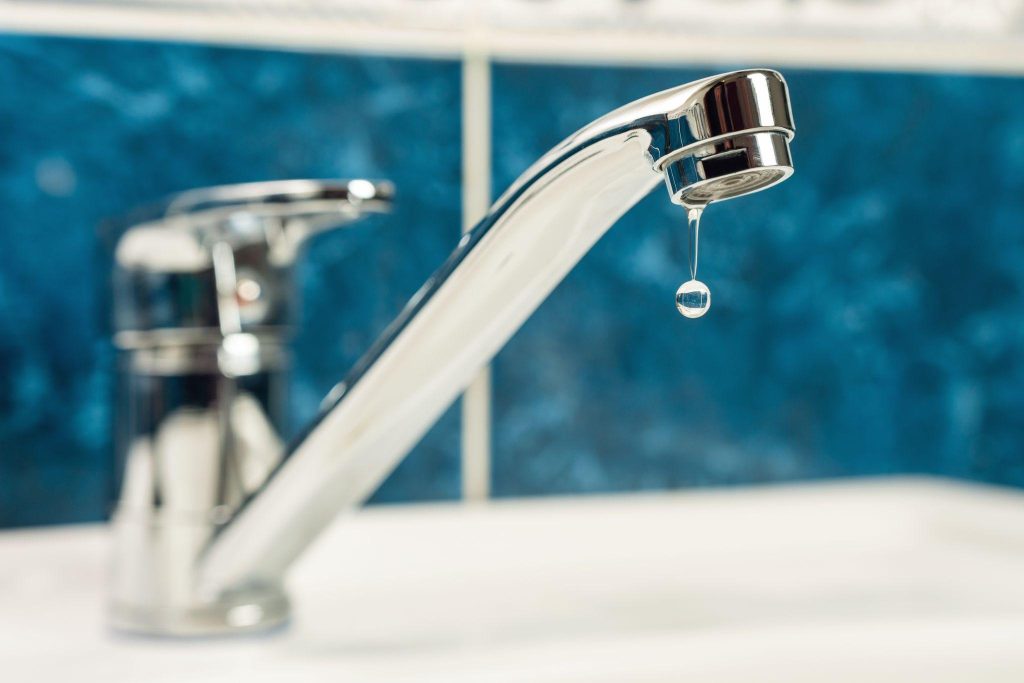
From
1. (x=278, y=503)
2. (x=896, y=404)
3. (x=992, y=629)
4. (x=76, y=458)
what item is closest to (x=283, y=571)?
(x=278, y=503)

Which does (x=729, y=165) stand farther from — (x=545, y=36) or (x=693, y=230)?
(x=545, y=36)

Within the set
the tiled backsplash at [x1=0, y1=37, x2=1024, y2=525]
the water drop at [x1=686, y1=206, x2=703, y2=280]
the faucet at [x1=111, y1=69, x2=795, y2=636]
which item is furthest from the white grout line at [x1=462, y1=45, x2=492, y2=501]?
the water drop at [x1=686, y1=206, x2=703, y2=280]

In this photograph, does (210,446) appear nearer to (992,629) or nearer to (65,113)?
(65,113)

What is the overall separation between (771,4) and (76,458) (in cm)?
46

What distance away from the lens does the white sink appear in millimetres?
401

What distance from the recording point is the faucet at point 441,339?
265 millimetres

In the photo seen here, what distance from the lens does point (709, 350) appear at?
2.13 feet

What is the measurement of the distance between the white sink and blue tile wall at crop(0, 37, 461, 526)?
55 mm

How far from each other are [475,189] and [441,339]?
275 mm

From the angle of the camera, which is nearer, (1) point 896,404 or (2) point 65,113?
(2) point 65,113

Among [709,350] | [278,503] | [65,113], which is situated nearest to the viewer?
[278,503]

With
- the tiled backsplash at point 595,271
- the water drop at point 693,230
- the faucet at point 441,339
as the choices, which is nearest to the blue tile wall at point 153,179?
the tiled backsplash at point 595,271

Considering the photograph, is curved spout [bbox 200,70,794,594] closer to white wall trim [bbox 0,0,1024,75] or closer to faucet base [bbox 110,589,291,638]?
faucet base [bbox 110,589,291,638]

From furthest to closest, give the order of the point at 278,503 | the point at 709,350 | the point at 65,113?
the point at 709,350, the point at 65,113, the point at 278,503
